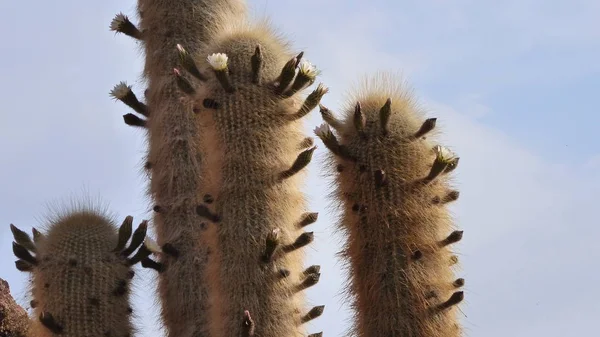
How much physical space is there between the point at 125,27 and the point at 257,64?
2308mm

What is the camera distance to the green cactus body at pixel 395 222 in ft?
27.8

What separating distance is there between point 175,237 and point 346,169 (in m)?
1.88

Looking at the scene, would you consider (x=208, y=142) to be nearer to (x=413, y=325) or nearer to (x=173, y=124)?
(x=173, y=124)

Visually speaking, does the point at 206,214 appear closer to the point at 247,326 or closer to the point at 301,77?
the point at 247,326

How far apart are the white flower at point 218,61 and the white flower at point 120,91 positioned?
1.62 meters

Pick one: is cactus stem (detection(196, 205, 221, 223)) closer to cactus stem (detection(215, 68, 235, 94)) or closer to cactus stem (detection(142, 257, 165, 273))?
cactus stem (detection(215, 68, 235, 94))

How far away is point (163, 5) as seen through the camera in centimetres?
1048

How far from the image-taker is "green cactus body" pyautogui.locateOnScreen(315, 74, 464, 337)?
848 cm

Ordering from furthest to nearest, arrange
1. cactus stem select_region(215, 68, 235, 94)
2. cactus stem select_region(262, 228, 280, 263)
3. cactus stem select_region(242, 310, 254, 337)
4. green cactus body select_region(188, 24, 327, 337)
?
cactus stem select_region(215, 68, 235, 94) → green cactus body select_region(188, 24, 327, 337) → cactus stem select_region(262, 228, 280, 263) → cactus stem select_region(242, 310, 254, 337)

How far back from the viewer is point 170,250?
9648 mm

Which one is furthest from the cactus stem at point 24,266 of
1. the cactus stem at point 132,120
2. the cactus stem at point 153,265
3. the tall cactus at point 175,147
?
the cactus stem at point 132,120

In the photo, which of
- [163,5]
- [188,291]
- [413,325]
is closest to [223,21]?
[163,5]

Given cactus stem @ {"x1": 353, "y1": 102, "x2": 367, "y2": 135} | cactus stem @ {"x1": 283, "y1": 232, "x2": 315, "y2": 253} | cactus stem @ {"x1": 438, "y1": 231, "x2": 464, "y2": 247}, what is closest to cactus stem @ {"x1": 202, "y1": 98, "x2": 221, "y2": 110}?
cactus stem @ {"x1": 353, "y1": 102, "x2": 367, "y2": 135}

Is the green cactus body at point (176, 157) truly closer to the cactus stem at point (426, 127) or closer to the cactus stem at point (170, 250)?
the cactus stem at point (170, 250)
